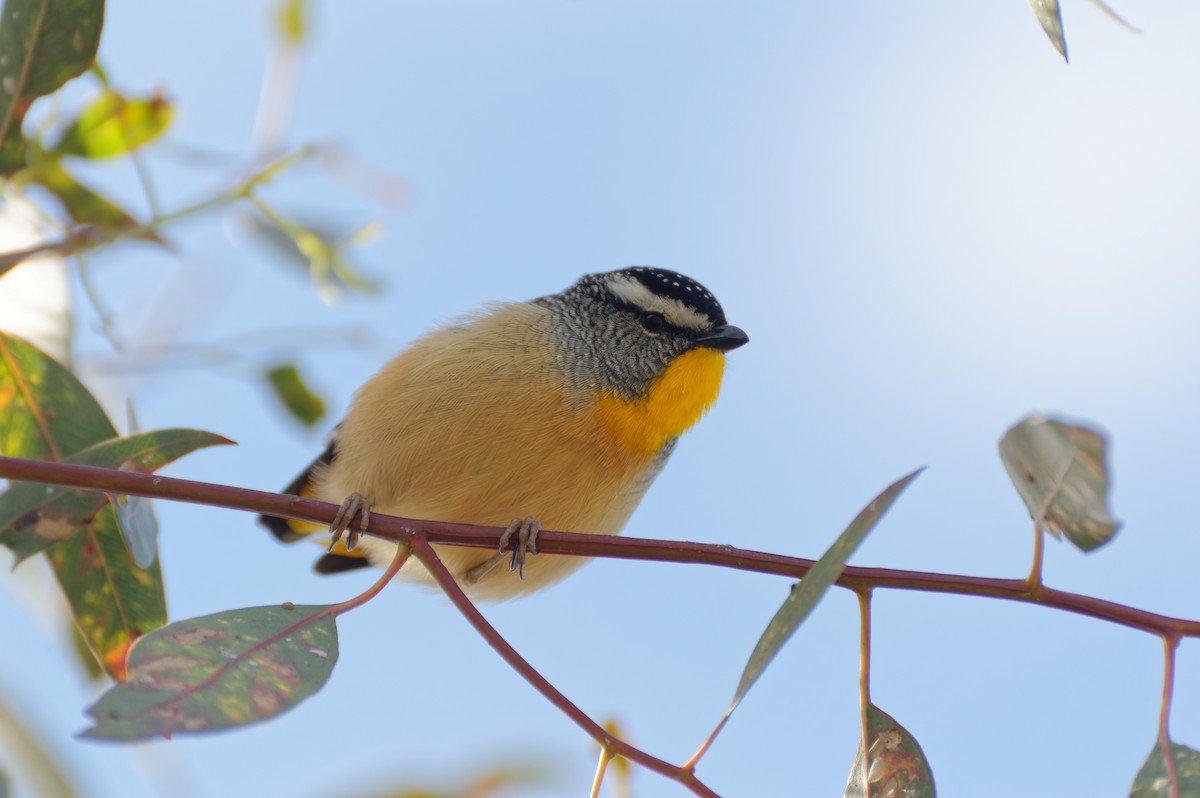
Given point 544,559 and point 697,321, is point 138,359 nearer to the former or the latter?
point 544,559

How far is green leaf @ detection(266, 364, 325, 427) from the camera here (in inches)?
127

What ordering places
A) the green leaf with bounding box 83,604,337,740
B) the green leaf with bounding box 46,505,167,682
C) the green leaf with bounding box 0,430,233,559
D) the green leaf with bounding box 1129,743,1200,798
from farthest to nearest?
the green leaf with bounding box 46,505,167,682 < the green leaf with bounding box 0,430,233,559 < the green leaf with bounding box 1129,743,1200,798 < the green leaf with bounding box 83,604,337,740

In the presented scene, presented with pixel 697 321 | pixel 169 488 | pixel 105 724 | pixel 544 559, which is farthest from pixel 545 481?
pixel 105 724

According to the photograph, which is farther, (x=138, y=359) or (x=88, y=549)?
(x=138, y=359)

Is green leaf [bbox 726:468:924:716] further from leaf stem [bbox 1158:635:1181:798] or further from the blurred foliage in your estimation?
the blurred foliage

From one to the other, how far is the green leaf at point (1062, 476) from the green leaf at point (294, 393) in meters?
2.02

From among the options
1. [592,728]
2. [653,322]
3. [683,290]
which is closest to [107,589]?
[592,728]

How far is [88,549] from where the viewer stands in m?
2.52

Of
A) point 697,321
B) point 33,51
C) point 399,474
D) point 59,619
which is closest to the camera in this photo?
point 33,51

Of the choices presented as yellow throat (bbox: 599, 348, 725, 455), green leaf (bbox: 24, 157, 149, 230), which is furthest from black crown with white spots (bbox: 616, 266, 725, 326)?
green leaf (bbox: 24, 157, 149, 230)

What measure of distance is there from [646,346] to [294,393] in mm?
1173

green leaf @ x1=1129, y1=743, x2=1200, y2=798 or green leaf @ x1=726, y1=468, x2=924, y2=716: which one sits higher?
green leaf @ x1=726, y1=468, x2=924, y2=716

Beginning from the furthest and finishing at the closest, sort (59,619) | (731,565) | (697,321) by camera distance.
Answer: (697,321) → (59,619) → (731,565)

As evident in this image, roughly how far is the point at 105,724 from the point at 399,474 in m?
1.80
